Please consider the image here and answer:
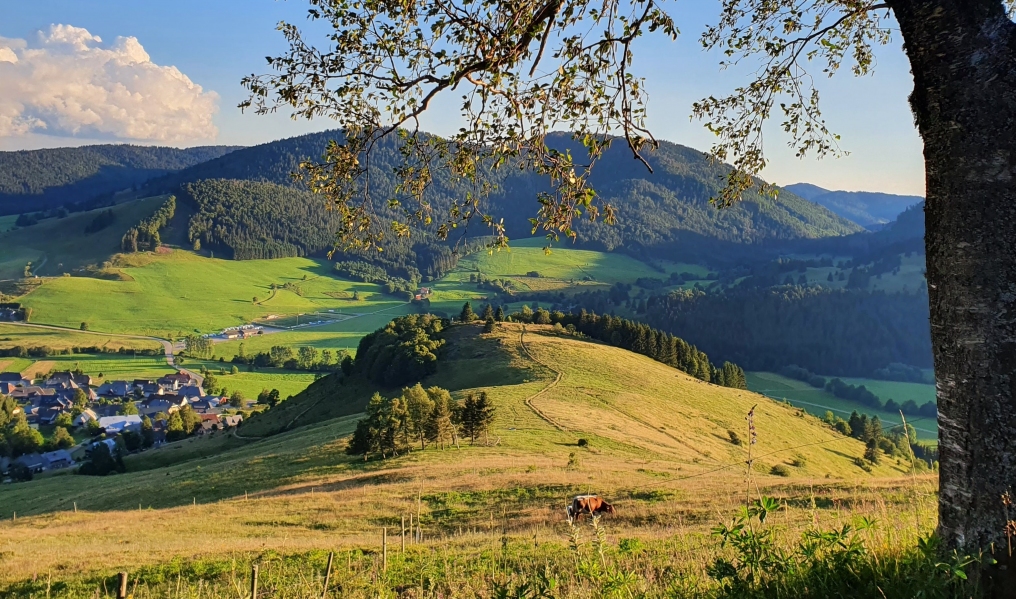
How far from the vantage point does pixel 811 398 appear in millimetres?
134500

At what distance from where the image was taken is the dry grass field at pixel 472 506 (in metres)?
9.41

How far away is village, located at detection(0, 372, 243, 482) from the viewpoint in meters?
90.5

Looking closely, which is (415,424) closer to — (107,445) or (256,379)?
(107,445)

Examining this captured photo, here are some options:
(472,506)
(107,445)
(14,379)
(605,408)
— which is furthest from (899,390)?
(14,379)

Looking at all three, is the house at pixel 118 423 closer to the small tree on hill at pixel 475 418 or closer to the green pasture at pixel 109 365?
the green pasture at pixel 109 365

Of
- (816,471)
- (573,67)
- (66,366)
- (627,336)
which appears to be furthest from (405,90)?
(66,366)

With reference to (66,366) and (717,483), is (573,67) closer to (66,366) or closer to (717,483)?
(717,483)

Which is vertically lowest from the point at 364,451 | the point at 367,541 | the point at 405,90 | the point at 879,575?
the point at 364,451

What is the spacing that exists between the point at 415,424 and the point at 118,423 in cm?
10568

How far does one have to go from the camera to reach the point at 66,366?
146m

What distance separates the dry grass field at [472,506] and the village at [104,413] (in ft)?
102

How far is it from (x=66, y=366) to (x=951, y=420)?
18323cm

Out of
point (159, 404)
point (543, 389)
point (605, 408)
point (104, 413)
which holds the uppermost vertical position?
point (543, 389)

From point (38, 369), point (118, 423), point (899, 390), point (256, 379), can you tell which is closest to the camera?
point (118, 423)
